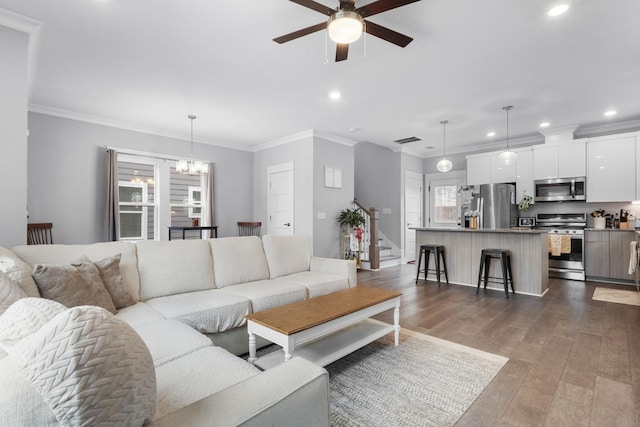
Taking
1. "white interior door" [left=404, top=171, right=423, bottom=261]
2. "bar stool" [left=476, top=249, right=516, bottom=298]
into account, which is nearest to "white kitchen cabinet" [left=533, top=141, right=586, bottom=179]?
"bar stool" [left=476, top=249, right=516, bottom=298]

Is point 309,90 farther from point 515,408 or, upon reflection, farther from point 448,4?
point 515,408

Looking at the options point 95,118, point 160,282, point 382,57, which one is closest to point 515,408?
point 160,282

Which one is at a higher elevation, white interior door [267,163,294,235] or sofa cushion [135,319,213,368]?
white interior door [267,163,294,235]

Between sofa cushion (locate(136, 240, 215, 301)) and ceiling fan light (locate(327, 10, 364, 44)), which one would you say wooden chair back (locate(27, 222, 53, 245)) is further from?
ceiling fan light (locate(327, 10, 364, 44))

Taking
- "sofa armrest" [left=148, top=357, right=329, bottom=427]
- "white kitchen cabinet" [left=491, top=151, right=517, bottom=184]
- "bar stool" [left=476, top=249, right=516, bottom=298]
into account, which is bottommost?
"bar stool" [left=476, top=249, right=516, bottom=298]

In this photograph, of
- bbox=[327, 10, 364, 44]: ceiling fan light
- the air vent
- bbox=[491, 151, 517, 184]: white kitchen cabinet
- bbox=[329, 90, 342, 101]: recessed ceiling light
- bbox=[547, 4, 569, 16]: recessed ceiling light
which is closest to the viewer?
bbox=[327, 10, 364, 44]: ceiling fan light

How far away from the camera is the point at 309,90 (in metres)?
4.14

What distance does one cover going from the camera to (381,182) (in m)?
7.98

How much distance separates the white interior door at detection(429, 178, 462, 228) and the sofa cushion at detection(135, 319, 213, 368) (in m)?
7.23

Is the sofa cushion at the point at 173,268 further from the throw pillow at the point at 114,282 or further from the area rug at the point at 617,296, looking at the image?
the area rug at the point at 617,296

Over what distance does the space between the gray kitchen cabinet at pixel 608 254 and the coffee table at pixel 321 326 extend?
4793 millimetres

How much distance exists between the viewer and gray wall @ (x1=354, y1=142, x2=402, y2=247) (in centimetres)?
768

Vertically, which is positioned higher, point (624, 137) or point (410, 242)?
point (624, 137)

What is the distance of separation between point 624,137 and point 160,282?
23.4 ft
